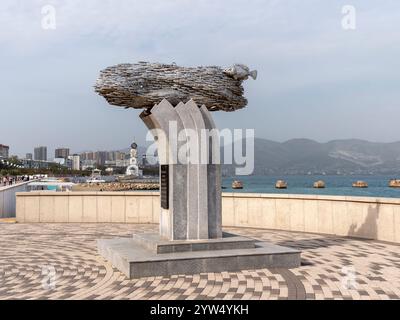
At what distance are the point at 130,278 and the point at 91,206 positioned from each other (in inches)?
380

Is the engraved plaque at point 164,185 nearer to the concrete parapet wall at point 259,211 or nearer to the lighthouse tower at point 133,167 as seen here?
the concrete parapet wall at point 259,211

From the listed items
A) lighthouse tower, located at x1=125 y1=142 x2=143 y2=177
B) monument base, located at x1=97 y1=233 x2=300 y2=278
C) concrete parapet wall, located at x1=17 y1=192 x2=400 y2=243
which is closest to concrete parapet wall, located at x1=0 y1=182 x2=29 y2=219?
concrete parapet wall, located at x1=17 y1=192 x2=400 y2=243

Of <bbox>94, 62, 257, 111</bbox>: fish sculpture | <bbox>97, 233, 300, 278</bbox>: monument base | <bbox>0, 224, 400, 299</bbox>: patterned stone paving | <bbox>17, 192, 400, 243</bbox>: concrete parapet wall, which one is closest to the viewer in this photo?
<bbox>0, 224, 400, 299</bbox>: patterned stone paving

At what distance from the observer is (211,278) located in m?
7.41

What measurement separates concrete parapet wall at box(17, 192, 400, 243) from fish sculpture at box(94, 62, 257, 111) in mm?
5540

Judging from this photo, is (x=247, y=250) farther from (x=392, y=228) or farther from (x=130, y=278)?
(x=392, y=228)

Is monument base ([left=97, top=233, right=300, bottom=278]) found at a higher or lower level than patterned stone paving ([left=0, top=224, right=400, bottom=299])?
higher

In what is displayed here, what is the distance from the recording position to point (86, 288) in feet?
22.0

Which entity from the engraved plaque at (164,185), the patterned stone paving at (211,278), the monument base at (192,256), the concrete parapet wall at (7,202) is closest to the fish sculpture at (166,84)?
the engraved plaque at (164,185)

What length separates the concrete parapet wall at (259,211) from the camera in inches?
458

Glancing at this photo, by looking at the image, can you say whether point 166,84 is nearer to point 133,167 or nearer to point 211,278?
point 211,278

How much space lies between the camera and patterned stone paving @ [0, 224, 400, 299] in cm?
635

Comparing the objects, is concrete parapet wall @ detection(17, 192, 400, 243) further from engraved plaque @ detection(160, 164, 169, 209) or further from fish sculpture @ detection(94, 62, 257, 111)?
engraved plaque @ detection(160, 164, 169, 209)
